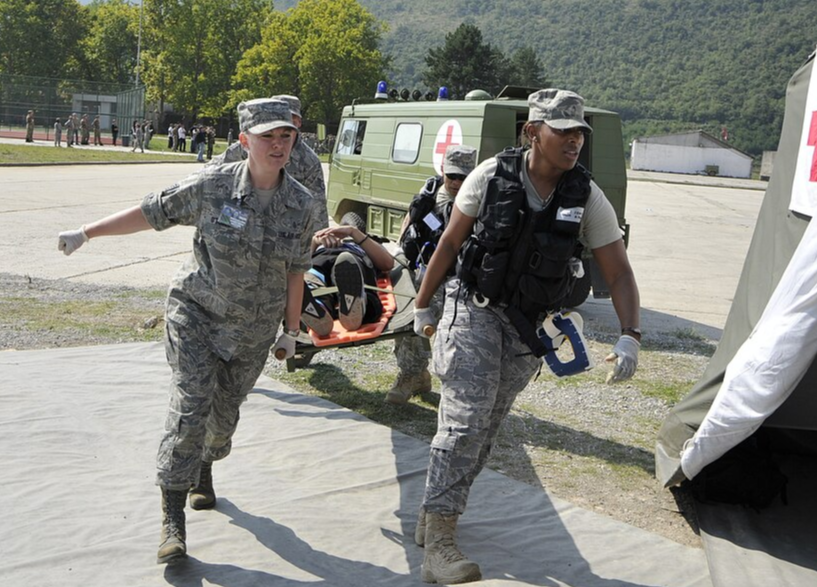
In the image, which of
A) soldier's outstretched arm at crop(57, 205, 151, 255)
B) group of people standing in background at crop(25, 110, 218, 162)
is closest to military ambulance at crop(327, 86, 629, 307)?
soldier's outstretched arm at crop(57, 205, 151, 255)

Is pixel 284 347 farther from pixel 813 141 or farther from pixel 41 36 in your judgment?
pixel 41 36

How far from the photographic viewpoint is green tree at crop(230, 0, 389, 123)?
68250mm

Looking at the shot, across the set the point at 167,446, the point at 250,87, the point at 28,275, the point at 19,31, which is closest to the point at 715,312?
the point at 28,275

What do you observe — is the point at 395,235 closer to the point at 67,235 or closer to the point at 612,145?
the point at 612,145

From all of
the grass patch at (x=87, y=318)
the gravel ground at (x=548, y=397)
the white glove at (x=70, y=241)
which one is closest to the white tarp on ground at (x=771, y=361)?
the gravel ground at (x=548, y=397)

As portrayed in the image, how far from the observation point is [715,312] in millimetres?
11148

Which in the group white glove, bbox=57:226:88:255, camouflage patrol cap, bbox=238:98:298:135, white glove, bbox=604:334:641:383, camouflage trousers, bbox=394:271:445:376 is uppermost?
camouflage patrol cap, bbox=238:98:298:135

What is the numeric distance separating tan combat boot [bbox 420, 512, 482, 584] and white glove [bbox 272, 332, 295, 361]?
0.98m

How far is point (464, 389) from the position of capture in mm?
3752

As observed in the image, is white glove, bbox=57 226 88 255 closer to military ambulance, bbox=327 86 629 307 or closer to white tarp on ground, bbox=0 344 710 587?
white tarp on ground, bbox=0 344 710 587

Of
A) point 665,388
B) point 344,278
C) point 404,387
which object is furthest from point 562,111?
point 665,388

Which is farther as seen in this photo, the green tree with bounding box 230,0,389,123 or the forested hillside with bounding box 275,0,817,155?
the forested hillside with bounding box 275,0,817,155

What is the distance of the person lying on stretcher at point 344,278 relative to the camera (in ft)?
19.8

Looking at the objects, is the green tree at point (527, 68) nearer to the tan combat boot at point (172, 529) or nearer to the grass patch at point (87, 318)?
the grass patch at point (87, 318)
